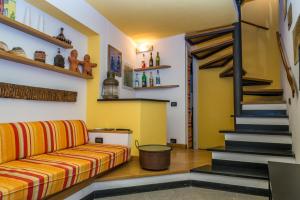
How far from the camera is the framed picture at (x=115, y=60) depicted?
12.4ft

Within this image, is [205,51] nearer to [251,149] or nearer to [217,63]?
[217,63]

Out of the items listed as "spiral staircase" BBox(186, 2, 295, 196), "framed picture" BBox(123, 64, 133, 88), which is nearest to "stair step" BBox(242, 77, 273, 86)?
"spiral staircase" BBox(186, 2, 295, 196)

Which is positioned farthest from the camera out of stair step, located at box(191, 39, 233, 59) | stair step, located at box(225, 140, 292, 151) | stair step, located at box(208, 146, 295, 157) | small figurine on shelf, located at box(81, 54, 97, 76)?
stair step, located at box(191, 39, 233, 59)

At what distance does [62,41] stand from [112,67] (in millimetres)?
1160

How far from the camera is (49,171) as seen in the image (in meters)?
1.64

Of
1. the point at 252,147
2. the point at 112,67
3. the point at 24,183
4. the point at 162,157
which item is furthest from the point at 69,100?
the point at 252,147

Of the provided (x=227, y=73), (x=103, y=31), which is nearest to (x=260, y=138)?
(x=227, y=73)

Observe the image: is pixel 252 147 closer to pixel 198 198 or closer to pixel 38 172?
pixel 198 198

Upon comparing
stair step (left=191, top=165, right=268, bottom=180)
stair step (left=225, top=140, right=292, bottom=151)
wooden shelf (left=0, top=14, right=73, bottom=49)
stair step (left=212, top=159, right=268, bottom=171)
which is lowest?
stair step (left=191, top=165, right=268, bottom=180)

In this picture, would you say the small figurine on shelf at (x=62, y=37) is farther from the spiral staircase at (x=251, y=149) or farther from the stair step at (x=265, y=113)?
the stair step at (x=265, y=113)

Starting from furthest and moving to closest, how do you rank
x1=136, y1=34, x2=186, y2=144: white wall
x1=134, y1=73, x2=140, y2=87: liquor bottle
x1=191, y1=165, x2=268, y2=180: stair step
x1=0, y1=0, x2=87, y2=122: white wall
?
x1=134, y1=73, x2=140, y2=87: liquor bottle < x1=136, y1=34, x2=186, y2=144: white wall < x1=191, y1=165, x2=268, y2=180: stair step < x1=0, y1=0, x2=87, y2=122: white wall

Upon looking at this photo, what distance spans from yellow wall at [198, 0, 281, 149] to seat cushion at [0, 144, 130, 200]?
8.70ft

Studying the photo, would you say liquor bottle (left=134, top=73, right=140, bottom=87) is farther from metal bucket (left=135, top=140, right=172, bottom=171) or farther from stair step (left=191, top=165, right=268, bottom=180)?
stair step (left=191, top=165, right=268, bottom=180)

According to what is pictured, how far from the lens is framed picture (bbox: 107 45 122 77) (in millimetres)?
3793
